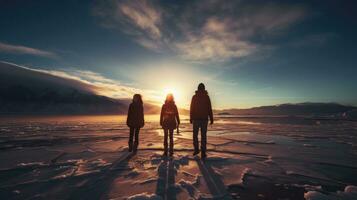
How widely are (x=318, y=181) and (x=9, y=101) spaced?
159195mm

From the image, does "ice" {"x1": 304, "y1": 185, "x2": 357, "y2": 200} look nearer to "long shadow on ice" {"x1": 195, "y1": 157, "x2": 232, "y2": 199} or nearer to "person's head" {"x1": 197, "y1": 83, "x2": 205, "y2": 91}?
"long shadow on ice" {"x1": 195, "y1": 157, "x2": 232, "y2": 199}

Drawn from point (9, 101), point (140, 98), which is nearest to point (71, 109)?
point (9, 101)

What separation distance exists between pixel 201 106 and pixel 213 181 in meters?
2.95

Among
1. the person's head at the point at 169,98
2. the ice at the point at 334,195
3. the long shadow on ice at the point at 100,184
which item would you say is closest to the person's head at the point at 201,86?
the person's head at the point at 169,98

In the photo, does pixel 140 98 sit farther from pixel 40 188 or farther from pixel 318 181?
pixel 318 181

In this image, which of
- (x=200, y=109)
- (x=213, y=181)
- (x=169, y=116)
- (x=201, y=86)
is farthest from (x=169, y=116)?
(x=213, y=181)

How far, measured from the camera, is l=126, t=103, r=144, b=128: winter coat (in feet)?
26.0

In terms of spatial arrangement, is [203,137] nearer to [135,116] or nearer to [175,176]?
[175,176]

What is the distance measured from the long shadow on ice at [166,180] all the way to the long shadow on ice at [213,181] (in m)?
0.65

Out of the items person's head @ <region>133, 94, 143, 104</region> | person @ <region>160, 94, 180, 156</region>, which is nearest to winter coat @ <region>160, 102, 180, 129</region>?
person @ <region>160, 94, 180, 156</region>

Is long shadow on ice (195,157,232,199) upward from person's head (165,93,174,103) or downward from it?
downward

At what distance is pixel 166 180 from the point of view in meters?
4.38

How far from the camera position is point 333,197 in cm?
361

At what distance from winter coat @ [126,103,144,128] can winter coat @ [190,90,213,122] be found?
2012mm
